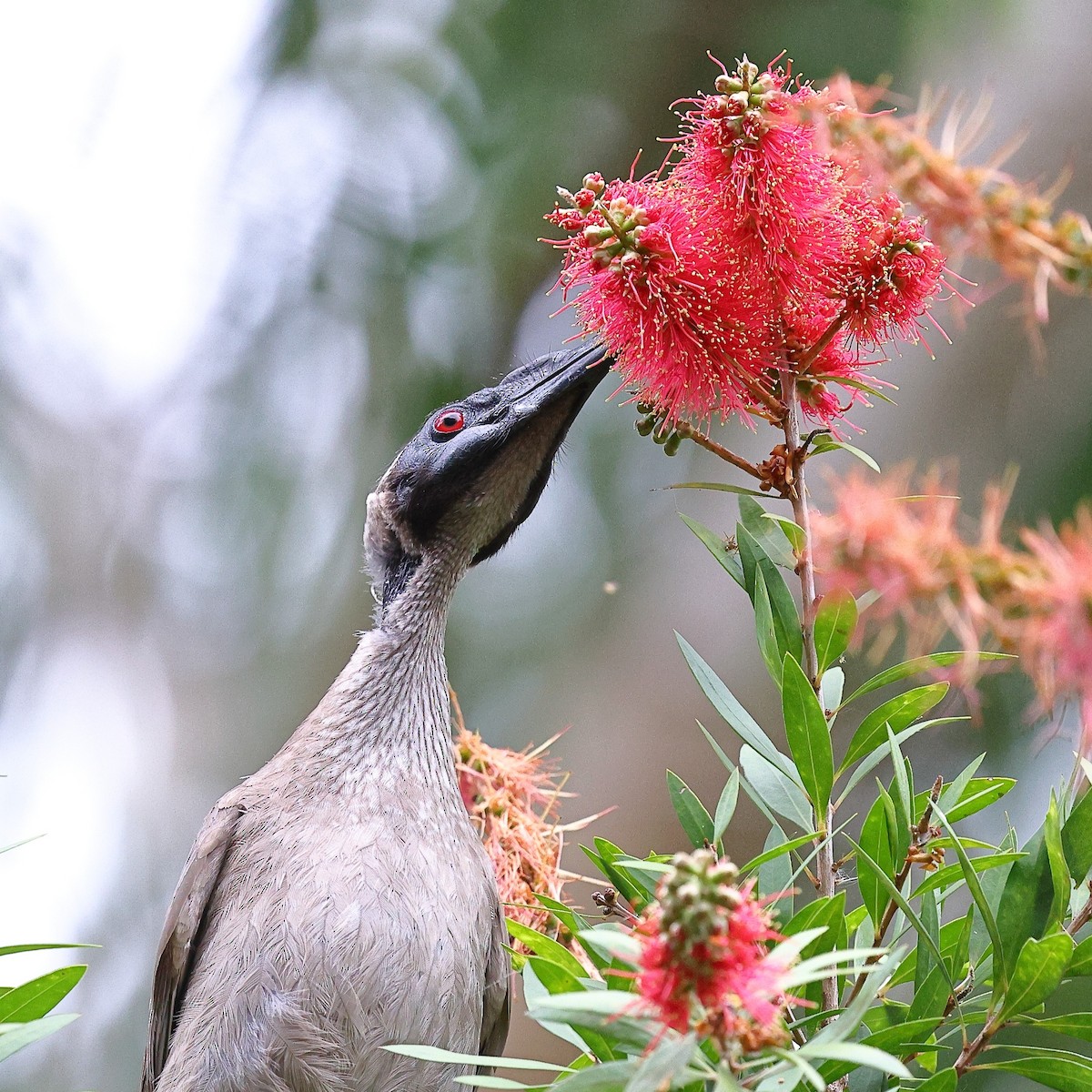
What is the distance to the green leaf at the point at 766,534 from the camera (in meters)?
1.48

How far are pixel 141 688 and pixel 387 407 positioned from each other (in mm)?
1818

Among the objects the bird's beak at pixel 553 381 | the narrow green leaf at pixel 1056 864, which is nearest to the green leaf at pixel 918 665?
the narrow green leaf at pixel 1056 864

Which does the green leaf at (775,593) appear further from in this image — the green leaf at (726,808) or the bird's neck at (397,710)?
the bird's neck at (397,710)

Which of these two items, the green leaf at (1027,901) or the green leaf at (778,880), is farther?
the green leaf at (778,880)

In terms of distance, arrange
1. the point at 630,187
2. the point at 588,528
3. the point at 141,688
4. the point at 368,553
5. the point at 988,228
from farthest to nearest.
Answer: the point at 141,688, the point at 588,528, the point at 368,553, the point at 630,187, the point at 988,228

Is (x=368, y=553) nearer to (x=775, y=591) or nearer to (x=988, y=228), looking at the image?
(x=775, y=591)

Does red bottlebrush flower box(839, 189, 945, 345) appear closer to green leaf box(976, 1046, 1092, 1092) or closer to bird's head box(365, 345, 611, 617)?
green leaf box(976, 1046, 1092, 1092)

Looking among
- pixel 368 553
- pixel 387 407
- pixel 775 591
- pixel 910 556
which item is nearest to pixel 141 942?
pixel 387 407

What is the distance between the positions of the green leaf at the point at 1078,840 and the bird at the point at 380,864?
115cm

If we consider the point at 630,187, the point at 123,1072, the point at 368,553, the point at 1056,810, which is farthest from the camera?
the point at 123,1072

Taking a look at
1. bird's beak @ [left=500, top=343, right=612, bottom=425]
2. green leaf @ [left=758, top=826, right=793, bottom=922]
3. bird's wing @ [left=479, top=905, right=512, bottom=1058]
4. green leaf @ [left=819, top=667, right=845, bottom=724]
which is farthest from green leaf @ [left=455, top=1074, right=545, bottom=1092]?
bird's beak @ [left=500, top=343, right=612, bottom=425]

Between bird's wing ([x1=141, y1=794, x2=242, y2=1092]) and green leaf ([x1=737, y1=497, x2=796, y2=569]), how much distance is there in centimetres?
139

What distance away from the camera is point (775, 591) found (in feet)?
4.67

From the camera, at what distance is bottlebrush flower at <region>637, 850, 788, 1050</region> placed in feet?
2.53
